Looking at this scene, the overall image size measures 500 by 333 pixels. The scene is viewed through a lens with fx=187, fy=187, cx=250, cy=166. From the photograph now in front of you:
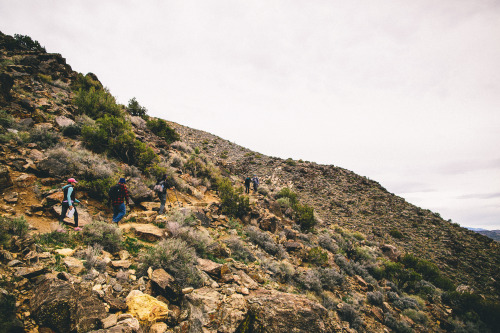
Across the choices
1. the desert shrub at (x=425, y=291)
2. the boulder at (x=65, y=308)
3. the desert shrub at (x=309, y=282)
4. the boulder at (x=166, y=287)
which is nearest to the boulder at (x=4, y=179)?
the boulder at (x=65, y=308)

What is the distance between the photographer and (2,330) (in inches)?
94.4

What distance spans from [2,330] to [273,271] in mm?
6844

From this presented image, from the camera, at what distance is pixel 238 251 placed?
7.58 metres

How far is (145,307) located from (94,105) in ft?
48.8

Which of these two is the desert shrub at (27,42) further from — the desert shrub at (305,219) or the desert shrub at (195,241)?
the desert shrub at (305,219)

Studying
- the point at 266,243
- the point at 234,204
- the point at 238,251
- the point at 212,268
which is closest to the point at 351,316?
the point at 266,243

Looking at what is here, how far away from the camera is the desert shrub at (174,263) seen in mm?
4820

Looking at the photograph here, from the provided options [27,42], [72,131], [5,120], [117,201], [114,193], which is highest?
[27,42]

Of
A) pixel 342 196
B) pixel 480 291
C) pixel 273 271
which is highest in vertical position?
pixel 342 196

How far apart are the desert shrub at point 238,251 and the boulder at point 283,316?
2.66m

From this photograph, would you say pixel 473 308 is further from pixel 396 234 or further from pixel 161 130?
pixel 161 130

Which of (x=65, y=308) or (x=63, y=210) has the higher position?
(x=63, y=210)

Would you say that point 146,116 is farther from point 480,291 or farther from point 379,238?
point 480,291

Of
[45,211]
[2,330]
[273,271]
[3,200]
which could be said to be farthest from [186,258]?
[3,200]
